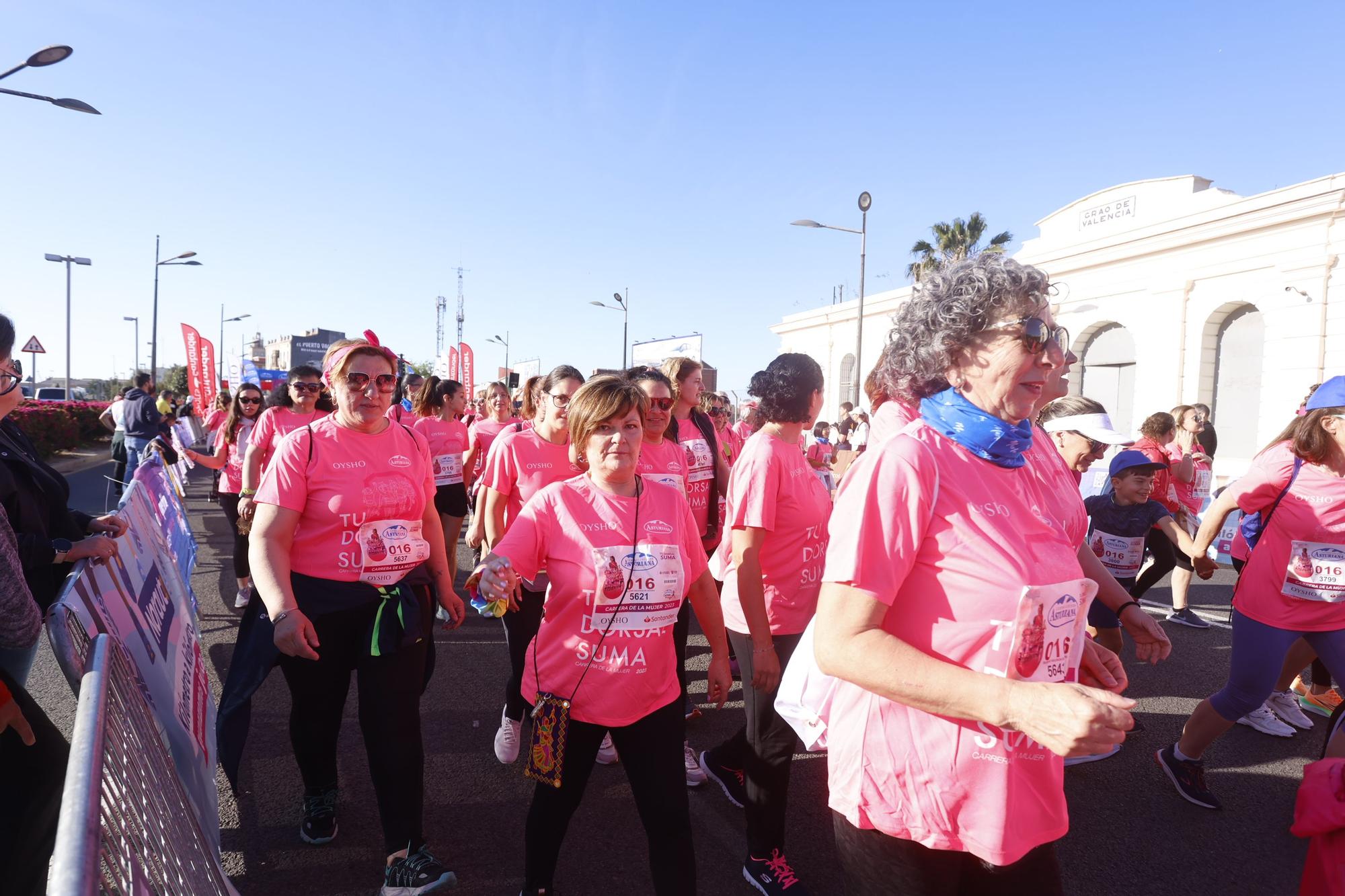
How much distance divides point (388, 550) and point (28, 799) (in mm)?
1231

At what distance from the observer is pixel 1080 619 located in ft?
5.30

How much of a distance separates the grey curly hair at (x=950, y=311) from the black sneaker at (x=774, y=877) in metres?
1.97

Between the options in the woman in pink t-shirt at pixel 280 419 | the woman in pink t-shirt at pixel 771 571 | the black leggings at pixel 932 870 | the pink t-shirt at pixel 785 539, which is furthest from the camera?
the woman in pink t-shirt at pixel 280 419

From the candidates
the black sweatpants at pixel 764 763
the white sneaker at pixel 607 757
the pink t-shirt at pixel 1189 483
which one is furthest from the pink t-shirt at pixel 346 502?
the pink t-shirt at pixel 1189 483

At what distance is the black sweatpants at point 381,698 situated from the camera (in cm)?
285

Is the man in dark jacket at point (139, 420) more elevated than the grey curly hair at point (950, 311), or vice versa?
the grey curly hair at point (950, 311)

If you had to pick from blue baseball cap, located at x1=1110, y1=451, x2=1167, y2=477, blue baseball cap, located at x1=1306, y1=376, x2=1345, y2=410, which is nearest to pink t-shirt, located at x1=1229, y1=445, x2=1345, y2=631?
blue baseball cap, located at x1=1306, y1=376, x2=1345, y2=410

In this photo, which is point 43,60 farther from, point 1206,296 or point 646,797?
point 1206,296

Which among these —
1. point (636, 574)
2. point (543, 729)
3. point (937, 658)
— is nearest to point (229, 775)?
point (543, 729)

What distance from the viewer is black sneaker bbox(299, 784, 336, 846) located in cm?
319

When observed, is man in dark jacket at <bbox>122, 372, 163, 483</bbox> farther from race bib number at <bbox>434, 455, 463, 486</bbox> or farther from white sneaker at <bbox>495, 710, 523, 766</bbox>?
white sneaker at <bbox>495, 710, 523, 766</bbox>

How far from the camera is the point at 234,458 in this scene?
6.60m

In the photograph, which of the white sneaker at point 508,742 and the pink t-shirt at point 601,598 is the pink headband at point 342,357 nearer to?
the pink t-shirt at point 601,598

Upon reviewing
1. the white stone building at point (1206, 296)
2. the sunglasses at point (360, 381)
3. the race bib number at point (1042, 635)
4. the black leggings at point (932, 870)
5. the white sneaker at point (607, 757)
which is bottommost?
the white sneaker at point (607, 757)
